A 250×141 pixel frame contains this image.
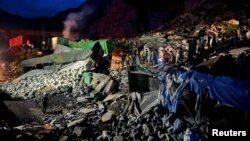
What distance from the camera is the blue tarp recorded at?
8.82m

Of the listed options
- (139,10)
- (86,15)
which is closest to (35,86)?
(139,10)

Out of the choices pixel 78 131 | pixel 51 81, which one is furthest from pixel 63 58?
pixel 78 131

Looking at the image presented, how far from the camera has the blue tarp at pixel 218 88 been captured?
8820 mm

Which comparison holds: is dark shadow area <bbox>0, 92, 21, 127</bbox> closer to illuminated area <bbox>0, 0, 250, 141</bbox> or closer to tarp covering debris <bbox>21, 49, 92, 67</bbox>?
illuminated area <bbox>0, 0, 250, 141</bbox>

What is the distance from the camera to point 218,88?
965 centimetres

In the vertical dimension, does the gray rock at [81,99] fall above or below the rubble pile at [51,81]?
below

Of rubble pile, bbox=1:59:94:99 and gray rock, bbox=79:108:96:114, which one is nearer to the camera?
gray rock, bbox=79:108:96:114

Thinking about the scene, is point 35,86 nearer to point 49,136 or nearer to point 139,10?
point 49,136

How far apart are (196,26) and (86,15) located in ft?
129

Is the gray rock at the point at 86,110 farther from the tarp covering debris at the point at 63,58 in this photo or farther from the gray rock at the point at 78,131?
the tarp covering debris at the point at 63,58

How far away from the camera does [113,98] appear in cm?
1619

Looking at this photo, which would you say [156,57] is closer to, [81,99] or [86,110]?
[81,99]

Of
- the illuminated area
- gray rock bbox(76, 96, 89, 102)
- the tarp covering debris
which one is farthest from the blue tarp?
the tarp covering debris

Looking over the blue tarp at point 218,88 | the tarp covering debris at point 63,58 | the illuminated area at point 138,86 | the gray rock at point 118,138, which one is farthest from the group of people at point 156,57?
the gray rock at point 118,138
